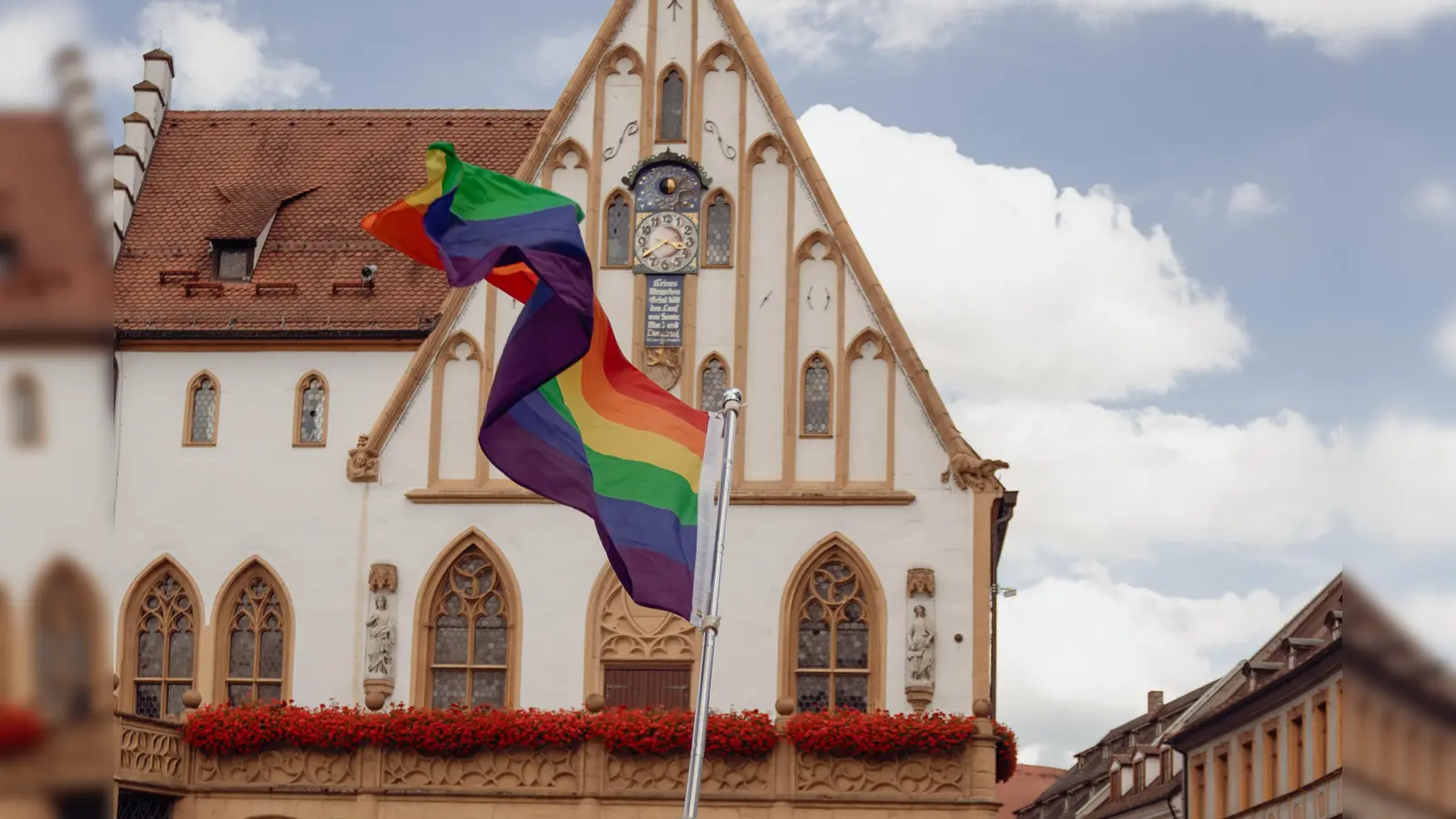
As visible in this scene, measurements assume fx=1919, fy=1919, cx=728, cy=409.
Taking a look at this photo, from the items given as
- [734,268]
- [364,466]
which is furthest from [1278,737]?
[364,466]

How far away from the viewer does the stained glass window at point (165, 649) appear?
32.7 metres

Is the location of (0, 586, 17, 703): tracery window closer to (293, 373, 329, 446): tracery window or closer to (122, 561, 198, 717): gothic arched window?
(122, 561, 198, 717): gothic arched window

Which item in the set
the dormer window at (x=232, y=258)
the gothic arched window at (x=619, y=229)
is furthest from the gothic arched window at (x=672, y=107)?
→ the dormer window at (x=232, y=258)

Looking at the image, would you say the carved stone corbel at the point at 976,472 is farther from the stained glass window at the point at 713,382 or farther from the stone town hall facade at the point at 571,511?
the stained glass window at the point at 713,382

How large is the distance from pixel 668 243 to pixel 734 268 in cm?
125

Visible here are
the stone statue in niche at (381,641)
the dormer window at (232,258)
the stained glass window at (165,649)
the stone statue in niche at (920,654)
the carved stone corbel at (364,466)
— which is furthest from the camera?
the dormer window at (232,258)

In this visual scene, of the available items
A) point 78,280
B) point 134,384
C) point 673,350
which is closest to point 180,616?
point 134,384

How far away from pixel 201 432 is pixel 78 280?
33.1m

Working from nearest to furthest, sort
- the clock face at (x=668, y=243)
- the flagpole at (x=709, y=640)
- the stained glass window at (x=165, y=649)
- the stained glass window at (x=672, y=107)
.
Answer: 1. the flagpole at (x=709, y=640)
2. the stained glass window at (x=165, y=649)
3. the clock face at (x=668, y=243)
4. the stained glass window at (x=672, y=107)

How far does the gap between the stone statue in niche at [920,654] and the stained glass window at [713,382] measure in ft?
16.4

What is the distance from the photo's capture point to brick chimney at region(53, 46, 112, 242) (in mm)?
2133

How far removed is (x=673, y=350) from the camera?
32562 mm

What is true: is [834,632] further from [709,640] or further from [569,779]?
[709,640]

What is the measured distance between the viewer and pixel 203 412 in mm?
34281
